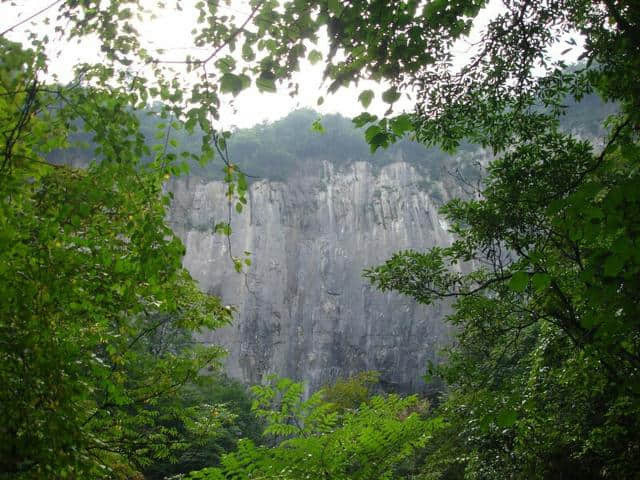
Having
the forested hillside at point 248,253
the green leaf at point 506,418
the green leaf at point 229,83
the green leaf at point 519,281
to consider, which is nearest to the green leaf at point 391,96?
the forested hillside at point 248,253

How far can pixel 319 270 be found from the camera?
3309cm

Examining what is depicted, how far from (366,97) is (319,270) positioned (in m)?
31.1

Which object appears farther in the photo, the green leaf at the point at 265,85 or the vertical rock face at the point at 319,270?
the vertical rock face at the point at 319,270

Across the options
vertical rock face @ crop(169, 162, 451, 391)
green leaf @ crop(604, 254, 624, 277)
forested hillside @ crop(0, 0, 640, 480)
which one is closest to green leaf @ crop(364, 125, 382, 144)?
forested hillside @ crop(0, 0, 640, 480)

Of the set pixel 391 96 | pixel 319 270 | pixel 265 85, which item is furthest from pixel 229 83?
pixel 319 270

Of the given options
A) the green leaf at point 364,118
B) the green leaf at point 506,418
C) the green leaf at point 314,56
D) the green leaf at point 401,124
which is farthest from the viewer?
the green leaf at point 314,56

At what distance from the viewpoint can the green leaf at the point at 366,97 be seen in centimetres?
213

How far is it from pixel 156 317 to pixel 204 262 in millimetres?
13607

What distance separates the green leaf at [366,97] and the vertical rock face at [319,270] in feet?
87.7

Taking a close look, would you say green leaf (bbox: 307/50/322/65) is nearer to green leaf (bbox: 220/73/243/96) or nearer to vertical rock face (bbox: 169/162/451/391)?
green leaf (bbox: 220/73/243/96)

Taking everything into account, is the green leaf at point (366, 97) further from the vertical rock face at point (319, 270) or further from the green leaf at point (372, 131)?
the vertical rock face at point (319, 270)

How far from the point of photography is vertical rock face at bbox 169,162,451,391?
2908cm

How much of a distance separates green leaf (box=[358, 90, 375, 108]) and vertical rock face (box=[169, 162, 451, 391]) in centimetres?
2672

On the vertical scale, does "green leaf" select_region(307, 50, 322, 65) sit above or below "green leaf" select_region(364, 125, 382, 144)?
above
